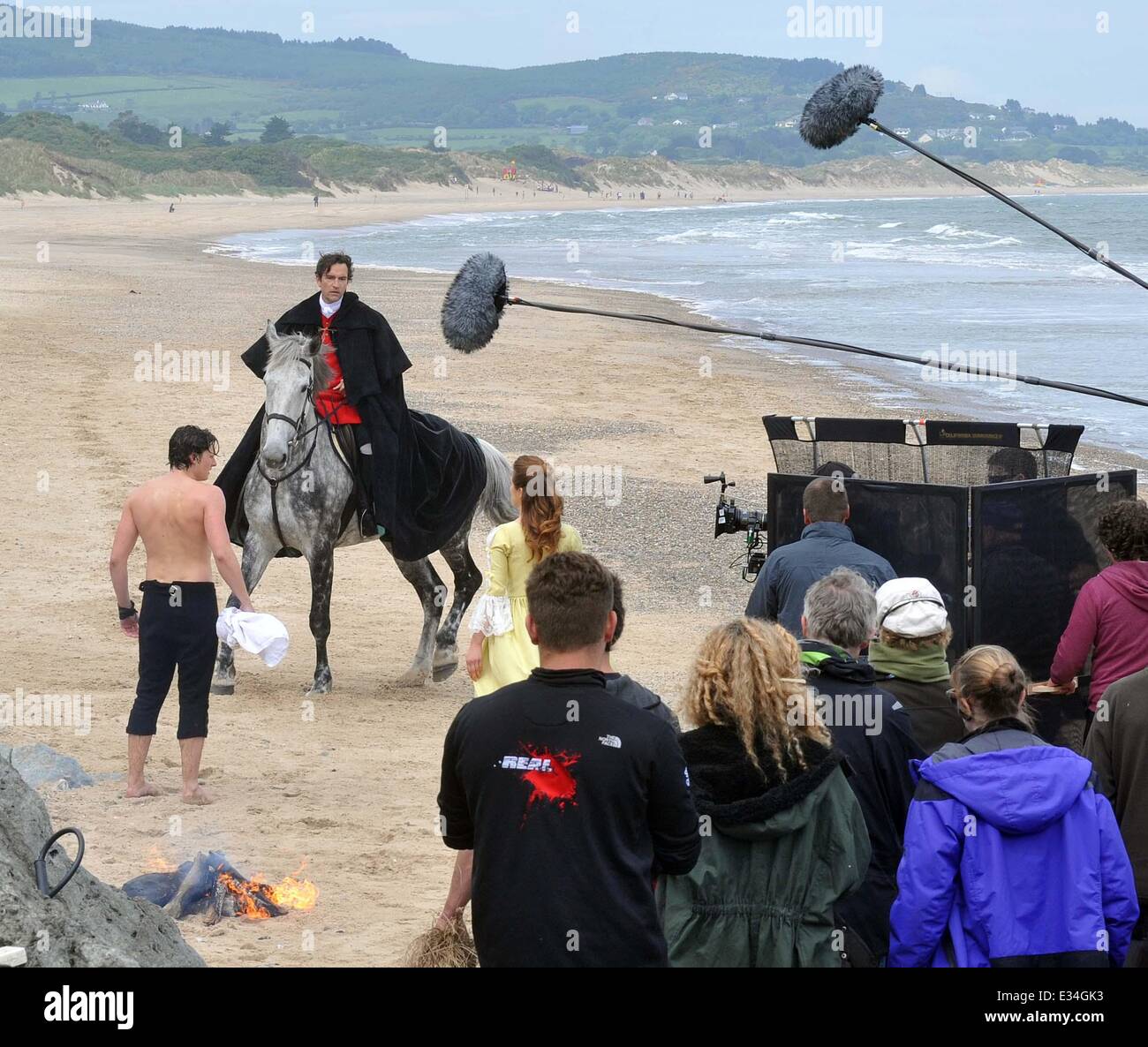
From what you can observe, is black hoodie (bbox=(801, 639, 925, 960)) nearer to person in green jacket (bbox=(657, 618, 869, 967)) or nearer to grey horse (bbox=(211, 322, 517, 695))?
person in green jacket (bbox=(657, 618, 869, 967))

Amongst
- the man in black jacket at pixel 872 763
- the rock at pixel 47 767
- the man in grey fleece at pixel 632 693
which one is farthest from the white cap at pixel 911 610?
the rock at pixel 47 767

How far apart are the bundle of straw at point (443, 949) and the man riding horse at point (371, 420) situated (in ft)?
14.1

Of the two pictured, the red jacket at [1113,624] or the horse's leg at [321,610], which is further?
the horse's leg at [321,610]

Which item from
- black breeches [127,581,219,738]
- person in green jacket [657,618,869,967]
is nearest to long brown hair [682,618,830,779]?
person in green jacket [657,618,869,967]

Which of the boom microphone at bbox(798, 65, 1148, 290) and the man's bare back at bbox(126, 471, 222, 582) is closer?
the boom microphone at bbox(798, 65, 1148, 290)

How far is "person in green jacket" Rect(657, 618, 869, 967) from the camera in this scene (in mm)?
3809

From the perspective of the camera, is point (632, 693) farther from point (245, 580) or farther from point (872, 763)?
point (245, 580)

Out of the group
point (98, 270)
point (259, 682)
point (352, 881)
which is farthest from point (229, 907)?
point (98, 270)

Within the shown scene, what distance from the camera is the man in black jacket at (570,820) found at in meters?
→ 3.52

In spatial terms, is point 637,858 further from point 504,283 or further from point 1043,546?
point 1043,546

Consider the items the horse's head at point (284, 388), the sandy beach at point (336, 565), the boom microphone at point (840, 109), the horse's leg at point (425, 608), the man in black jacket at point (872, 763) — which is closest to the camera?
the man in black jacket at point (872, 763)

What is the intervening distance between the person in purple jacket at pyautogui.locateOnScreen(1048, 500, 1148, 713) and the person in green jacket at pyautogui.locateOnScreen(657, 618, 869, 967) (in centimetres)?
213

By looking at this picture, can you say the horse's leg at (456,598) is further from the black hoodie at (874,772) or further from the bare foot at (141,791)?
the black hoodie at (874,772)

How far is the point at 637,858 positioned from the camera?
3582 mm
